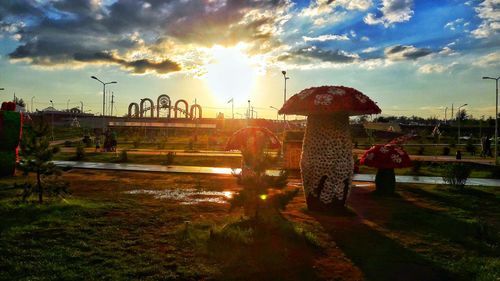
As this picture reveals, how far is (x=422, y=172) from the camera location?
2503cm

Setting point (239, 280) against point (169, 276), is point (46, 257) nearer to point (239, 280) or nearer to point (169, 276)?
point (169, 276)

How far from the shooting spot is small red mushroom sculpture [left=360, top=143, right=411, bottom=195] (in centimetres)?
1582

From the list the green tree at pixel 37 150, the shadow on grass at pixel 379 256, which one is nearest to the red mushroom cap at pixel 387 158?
the shadow on grass at pixel 379 256

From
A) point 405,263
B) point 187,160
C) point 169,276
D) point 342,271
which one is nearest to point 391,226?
point 405,263

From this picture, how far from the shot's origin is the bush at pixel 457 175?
58.4ft

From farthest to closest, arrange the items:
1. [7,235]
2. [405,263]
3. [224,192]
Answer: [224,192]
[7,235]
[405,263]

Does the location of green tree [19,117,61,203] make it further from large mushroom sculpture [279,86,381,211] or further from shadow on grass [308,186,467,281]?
shadow on grass [308,186,467,281]

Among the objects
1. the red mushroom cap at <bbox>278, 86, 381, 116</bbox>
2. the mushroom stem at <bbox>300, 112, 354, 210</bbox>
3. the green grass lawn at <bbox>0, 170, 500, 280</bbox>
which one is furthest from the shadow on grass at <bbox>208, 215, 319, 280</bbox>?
the red mushroom cap at <bbox>278, 86, 381, 116</bbox>

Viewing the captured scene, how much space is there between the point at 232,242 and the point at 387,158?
9089 mm

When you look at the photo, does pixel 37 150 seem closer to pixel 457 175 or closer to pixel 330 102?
pixel 330 102

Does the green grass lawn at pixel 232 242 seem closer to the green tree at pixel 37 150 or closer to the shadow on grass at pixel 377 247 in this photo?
the shadow on grass at pixel 377 247

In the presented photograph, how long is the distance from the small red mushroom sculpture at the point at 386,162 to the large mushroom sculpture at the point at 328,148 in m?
3.99

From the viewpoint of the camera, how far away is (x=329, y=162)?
40.1ft

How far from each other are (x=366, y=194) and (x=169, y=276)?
11420mm
